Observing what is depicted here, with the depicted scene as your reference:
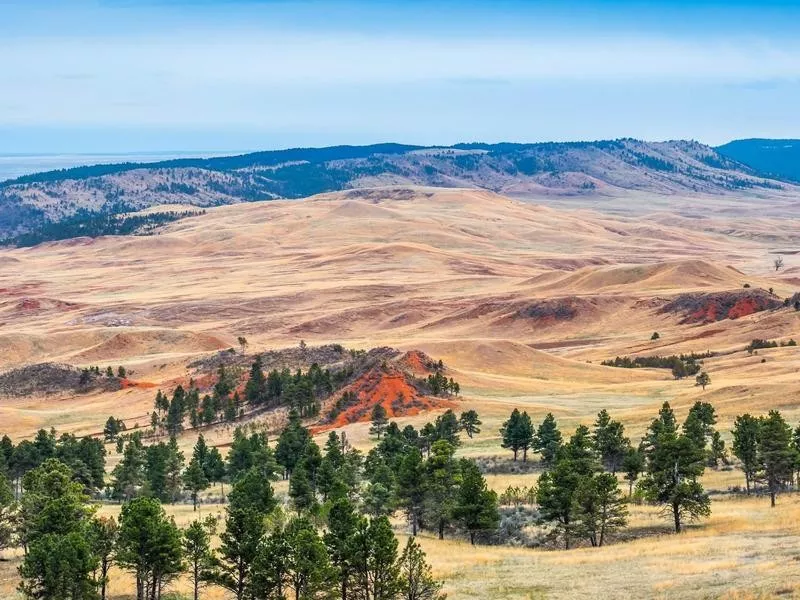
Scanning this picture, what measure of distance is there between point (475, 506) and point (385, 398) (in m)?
60.9

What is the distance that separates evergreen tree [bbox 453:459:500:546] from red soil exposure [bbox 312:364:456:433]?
5414 centimetres

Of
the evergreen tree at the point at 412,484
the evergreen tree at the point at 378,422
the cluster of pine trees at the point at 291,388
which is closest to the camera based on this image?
the evergreen tree at the point at 412,484

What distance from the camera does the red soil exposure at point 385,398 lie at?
4552 inches

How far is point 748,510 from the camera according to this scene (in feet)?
200

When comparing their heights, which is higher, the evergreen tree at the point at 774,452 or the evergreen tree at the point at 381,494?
the evergreen tree at the point at 774,452

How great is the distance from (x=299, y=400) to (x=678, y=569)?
80.8 metres

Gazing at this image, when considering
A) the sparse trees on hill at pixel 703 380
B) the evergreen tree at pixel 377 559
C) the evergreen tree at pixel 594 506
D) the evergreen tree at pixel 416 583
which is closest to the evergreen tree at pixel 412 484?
the evergreen tree at pixel 594 506

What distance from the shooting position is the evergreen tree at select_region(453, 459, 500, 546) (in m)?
58.4

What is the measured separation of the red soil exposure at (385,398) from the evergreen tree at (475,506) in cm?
5414

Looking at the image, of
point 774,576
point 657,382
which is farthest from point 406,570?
point 657,382

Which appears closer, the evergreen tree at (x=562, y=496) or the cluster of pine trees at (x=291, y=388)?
the evergreen tree at (x=562, y=496)

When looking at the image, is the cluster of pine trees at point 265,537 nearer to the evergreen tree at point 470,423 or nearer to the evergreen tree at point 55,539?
the evergreen tree at point 55,539

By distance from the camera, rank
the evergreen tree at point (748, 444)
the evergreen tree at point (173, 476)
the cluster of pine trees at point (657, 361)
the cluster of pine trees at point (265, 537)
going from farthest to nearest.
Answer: the cluster of pine trees at point (657, 361) < the evergreen tree at point (173, 476) < the evergreen tree at point (748, 444) < the cluster of pine trees at point (265, 537)

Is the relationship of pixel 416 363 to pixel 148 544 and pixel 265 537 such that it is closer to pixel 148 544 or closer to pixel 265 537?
pixel 265 537
